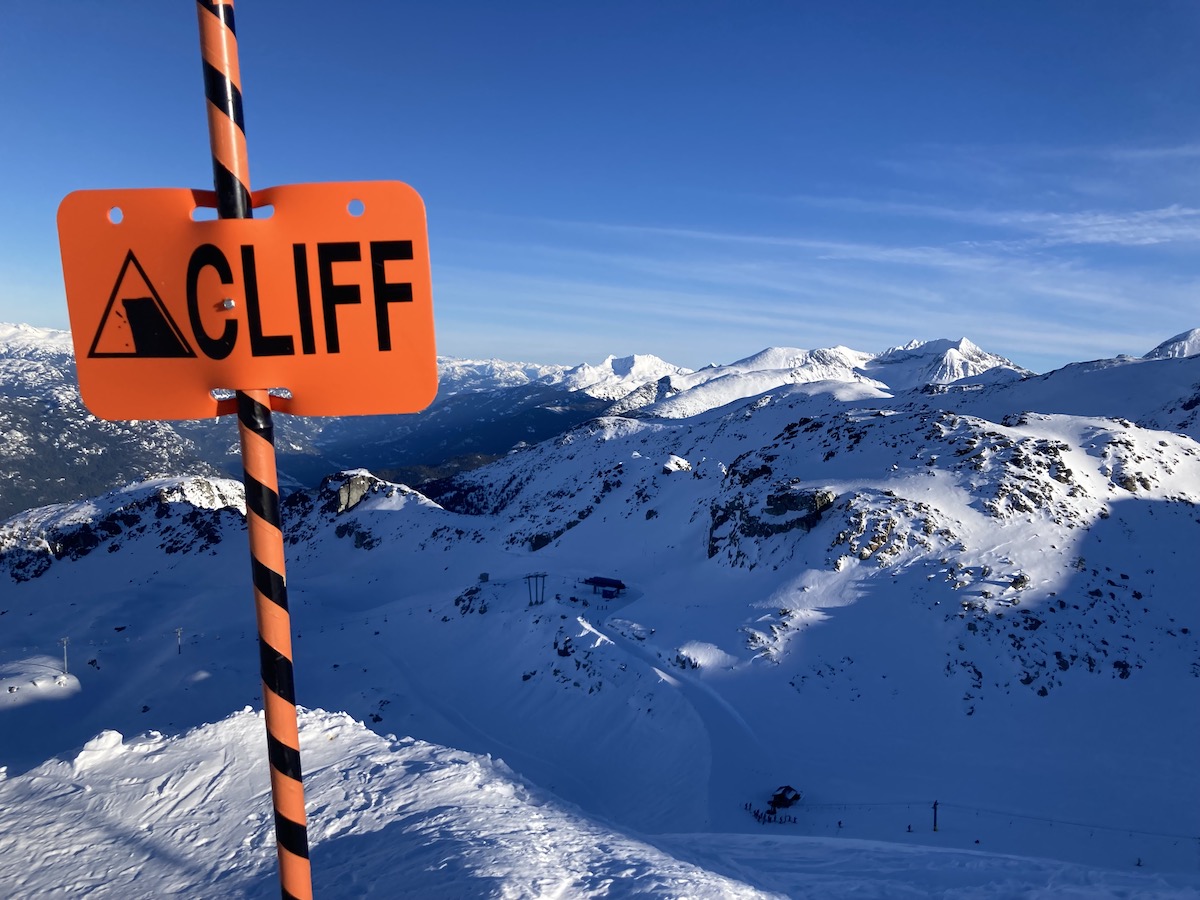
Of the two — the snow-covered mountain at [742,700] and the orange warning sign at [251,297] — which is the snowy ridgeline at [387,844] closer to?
the snow-covered mountain at [742,700]

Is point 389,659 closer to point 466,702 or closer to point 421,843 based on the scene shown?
point 466,702

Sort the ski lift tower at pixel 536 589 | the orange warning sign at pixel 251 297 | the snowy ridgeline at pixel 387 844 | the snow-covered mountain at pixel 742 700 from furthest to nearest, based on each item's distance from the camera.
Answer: the ski lift tower at pixel 536 589 → the snow-covered mountain at pixel 742 700 → the snowy ridgeline at pixel 387 844 → the orange warning sign at pixel 251 297

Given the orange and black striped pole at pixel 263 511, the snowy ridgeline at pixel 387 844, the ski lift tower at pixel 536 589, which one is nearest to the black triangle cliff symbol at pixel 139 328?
the orange and black striped pole at pixel 263 511

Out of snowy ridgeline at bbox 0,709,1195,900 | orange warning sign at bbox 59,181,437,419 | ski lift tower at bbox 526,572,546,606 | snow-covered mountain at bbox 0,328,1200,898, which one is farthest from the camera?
ski lift tower at bbox 526,572,546,606

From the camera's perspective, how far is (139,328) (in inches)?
116

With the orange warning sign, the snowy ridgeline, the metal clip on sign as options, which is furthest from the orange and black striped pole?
the snowy ridgeline

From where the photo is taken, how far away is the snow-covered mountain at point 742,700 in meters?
7.44

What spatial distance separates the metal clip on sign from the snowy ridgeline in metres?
4.35

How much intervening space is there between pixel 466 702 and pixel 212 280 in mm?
26023


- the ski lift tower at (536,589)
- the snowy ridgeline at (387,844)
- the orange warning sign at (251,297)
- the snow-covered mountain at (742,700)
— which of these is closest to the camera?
the orange warning sign at (251,297)

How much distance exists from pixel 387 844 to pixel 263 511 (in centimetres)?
577

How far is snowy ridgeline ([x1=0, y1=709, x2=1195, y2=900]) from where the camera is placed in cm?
613

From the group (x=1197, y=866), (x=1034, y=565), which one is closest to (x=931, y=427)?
(x=1034, y=565)

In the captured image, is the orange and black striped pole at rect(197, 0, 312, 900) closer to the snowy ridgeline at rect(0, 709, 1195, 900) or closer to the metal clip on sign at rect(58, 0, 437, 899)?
the metal clip on sign at rect(58, 0, 437, 899)
